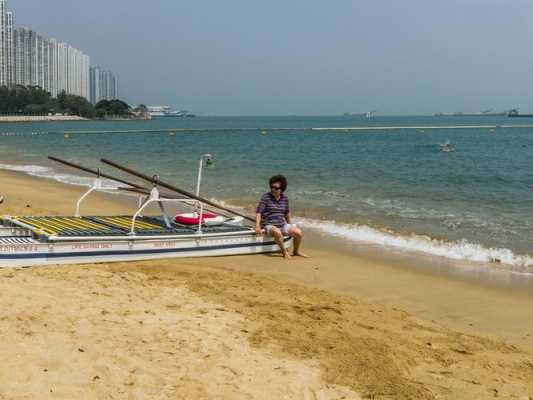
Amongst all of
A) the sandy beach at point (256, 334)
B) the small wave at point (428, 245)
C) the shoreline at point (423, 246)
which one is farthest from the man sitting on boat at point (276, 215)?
the small wave at point (428, 245)

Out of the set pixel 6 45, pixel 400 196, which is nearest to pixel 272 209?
pixel 400 196

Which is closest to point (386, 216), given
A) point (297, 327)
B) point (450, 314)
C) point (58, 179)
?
point (450, 314)

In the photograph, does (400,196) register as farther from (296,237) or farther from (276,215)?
(296,237)

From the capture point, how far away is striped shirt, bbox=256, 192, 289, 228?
32.7 feet

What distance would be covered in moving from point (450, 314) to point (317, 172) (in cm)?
2061

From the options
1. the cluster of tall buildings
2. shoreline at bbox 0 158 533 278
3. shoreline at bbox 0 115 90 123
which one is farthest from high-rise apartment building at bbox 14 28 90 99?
shoreline at bbox 0 158 533 278

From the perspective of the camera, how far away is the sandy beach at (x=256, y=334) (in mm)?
4637

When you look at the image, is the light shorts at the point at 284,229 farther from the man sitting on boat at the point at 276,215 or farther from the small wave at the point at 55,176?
the small wave at the point at 55,176

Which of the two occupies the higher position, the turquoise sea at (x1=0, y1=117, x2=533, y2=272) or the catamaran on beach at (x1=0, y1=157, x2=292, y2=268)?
the catamaran on beach at (x1=0, y1=157, x2=292, y2=268)

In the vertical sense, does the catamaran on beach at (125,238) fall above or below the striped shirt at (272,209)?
below

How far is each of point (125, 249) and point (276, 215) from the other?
8.10 ft

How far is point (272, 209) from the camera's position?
10.0 m

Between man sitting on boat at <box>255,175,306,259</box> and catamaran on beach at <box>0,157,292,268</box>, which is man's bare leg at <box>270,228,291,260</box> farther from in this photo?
catamaran on beach at <box>0,157,292,268</box>

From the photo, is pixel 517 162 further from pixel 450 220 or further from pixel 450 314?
pixel 450 314
